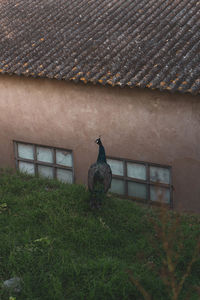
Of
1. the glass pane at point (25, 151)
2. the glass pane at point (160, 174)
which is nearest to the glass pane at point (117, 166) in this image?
the glass pane at point (160, 174)

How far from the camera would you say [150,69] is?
935 centimetres

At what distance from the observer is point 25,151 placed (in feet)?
39.6

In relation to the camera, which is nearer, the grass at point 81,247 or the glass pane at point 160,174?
the grass at point 81,247

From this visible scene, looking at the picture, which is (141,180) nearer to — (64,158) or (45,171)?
(64,158)

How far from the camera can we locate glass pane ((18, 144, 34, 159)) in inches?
471

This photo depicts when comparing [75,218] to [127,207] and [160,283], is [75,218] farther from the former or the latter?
[160,283]

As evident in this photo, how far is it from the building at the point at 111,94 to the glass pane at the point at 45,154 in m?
0.03

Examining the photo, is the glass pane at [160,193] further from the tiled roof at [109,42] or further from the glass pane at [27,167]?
the glass pane at [27,167]

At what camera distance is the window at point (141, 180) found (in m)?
10.0

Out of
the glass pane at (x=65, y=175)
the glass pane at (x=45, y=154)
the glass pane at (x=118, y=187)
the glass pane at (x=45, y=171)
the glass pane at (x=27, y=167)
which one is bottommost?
the glass pane at (x=118, y=187)

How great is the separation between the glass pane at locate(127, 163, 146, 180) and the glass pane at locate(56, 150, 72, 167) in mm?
1744

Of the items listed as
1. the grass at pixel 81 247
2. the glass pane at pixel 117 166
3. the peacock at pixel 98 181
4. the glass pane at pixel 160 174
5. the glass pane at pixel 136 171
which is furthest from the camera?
the glass pane at pixel 117 166

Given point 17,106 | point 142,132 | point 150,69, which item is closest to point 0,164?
point 17,106

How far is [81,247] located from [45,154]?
18.3 ft
